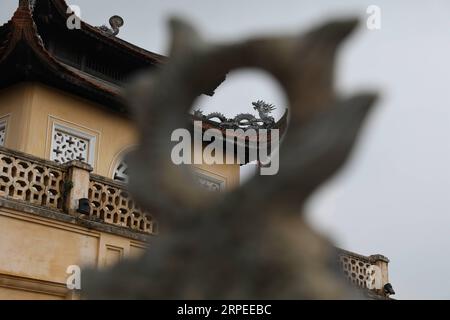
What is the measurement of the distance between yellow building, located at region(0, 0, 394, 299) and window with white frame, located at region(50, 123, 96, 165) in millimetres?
18

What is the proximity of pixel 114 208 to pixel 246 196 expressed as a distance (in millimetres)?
A: 7404

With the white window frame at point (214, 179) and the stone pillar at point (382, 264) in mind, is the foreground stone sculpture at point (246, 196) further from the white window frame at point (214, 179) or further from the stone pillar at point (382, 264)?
the white window frame at point (214, 179)

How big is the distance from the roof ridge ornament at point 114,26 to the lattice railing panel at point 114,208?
493 cm

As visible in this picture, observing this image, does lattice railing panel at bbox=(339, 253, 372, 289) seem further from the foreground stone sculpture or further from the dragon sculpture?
the foreground stone sculpture

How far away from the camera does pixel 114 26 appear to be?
13648mm

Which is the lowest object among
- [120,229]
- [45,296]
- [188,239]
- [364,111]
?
[188,239]

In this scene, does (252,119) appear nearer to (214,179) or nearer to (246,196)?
(214,179)

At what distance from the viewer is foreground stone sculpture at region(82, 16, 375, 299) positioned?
197cm

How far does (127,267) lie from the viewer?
217 centimetres

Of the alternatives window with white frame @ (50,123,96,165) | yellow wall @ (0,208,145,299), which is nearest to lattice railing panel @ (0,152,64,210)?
yellow wall @ (0,208,145,299)

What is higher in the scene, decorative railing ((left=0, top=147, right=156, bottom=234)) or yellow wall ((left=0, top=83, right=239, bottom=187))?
yellow wall ((left=0, top=83, right=239, bottom=187))

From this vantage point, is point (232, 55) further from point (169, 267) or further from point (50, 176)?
point (50, 176)

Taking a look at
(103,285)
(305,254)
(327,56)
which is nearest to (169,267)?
(103,285)
